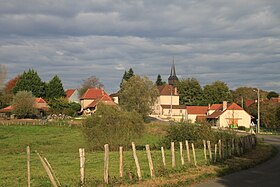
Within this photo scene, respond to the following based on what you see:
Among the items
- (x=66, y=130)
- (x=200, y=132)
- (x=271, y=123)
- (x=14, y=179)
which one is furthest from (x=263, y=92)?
(x=14, y=179)

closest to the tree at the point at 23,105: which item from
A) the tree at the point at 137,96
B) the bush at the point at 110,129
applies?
the tree at the point at 137,96

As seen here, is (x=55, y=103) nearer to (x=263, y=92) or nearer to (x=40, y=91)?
(x=40, y=91)

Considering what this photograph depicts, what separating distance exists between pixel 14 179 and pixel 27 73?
105 meters

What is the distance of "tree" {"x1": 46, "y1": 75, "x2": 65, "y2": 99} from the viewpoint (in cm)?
→ 12231

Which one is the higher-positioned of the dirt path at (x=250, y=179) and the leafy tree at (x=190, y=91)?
the leafy tree at (x=190, y=91)

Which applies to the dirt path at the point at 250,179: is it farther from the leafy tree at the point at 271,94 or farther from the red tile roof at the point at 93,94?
the leafy tree at the point at 271,94

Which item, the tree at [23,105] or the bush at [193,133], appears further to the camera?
the tree at [23,105]

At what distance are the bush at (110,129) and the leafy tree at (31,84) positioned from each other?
8259 centimetres

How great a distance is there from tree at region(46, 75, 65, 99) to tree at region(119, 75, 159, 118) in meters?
39.1

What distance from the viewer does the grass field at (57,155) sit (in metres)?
19.6

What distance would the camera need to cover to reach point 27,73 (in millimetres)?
120562

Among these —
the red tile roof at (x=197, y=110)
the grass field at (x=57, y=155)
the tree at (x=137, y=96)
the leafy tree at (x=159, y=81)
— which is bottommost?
the grass field at (x=57, y=155)

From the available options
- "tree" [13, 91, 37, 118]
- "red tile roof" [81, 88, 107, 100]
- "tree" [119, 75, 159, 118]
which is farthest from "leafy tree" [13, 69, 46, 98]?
"tree" [119, 75, 159, 118]

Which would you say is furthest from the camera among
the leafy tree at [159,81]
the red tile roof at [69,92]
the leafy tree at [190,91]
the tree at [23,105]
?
the leafy tree at [159,81]
